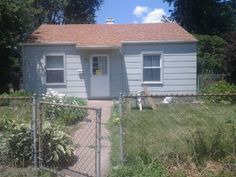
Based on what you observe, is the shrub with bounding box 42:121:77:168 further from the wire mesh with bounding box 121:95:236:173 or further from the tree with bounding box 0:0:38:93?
the tree with bounding box 0:0:38:93

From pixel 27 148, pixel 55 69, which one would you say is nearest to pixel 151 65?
pixel 55 69

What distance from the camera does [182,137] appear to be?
9.71 meters

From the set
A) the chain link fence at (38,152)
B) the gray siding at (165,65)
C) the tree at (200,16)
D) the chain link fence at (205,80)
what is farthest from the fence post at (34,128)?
the tree at (200,16)

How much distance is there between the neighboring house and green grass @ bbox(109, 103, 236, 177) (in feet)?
30.1

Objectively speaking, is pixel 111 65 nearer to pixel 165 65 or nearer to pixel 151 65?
pixel 151 65

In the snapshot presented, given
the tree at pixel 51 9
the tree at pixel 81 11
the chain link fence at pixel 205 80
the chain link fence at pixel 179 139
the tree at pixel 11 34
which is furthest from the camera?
the tree at pixel 81 11

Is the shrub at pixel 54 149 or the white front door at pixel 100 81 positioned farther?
the white front door at pixel 100 81

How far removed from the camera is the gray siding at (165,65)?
23031 mm

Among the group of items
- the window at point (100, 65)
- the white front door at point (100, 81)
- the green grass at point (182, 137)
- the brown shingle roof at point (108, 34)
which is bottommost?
the green grass at point (182, 137)

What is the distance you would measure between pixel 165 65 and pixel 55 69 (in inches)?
203

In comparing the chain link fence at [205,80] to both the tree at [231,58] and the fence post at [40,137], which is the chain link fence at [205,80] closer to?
the tree at [231,58]

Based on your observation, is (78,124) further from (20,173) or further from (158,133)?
(20,173)

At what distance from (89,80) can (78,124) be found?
9537mm

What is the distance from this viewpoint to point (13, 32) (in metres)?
23.3
